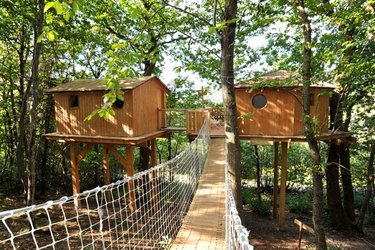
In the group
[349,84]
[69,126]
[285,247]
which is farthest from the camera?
[69,126]

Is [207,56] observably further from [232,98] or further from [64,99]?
[232,98]

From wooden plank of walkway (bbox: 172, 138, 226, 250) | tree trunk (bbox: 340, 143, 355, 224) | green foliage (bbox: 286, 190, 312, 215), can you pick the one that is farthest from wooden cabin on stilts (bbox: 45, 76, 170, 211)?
tree trunk (bbox: 340, 143, 355, 224)

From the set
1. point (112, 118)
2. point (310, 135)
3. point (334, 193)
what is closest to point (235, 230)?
point (310, 135)

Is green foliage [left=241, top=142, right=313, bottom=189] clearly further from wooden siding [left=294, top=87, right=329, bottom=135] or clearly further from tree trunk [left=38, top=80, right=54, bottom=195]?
tree trunk [left=38, top=80, right=54, bottom=195]

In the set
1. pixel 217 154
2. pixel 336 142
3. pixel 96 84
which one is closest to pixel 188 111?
pixel 217 154

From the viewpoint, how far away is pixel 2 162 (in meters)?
14.1

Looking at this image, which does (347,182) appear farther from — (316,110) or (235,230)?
(235,230)

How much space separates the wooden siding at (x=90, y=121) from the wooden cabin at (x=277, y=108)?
3.53 meters

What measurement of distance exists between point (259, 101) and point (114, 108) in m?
4.60

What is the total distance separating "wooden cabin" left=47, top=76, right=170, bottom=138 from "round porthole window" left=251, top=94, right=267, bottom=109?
357cm

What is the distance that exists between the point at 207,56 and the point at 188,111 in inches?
140

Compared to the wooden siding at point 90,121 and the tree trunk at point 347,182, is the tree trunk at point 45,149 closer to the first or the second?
the wooden siding at point 90,121

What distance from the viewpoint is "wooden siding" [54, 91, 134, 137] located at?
891 centimetres

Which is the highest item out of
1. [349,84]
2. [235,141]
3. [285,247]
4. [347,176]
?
[349,84]
